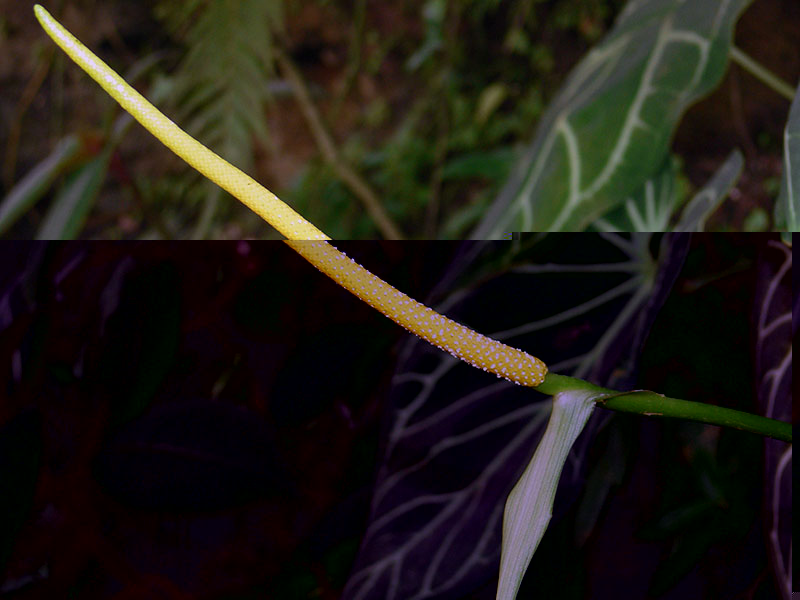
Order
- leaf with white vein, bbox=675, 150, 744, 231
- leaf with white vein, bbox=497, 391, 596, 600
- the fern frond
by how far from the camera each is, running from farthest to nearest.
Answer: the fern frond
leaf with white vein, bbox=675, 150, 744, 231
leaf with white vein, bbox=497, 391, 596, 600

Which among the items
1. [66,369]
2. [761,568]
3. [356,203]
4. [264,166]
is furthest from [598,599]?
[264,166]

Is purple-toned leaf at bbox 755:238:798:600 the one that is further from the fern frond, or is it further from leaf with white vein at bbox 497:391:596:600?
the fern frond

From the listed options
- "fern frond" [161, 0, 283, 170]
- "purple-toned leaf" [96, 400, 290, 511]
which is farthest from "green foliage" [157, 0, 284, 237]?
"purple-toned leaf" [96, 400, 290, 511]

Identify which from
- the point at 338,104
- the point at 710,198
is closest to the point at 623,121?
the point at 710,198

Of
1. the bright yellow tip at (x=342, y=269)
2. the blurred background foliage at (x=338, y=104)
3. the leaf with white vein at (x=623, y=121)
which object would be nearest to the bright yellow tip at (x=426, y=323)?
the bright yellow tip at (x=342, y=269)

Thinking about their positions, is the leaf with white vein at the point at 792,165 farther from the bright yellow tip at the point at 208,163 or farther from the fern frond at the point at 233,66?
the fern frond at the point at 233,66

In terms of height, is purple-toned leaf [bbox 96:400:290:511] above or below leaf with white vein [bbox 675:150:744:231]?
below

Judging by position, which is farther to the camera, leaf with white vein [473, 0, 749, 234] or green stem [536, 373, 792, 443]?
leaf with white vein [473, 0, 749, 234]

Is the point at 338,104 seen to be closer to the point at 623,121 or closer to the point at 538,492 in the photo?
the point at 623,121

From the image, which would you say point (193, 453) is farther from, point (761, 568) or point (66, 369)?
point (761, 568)
